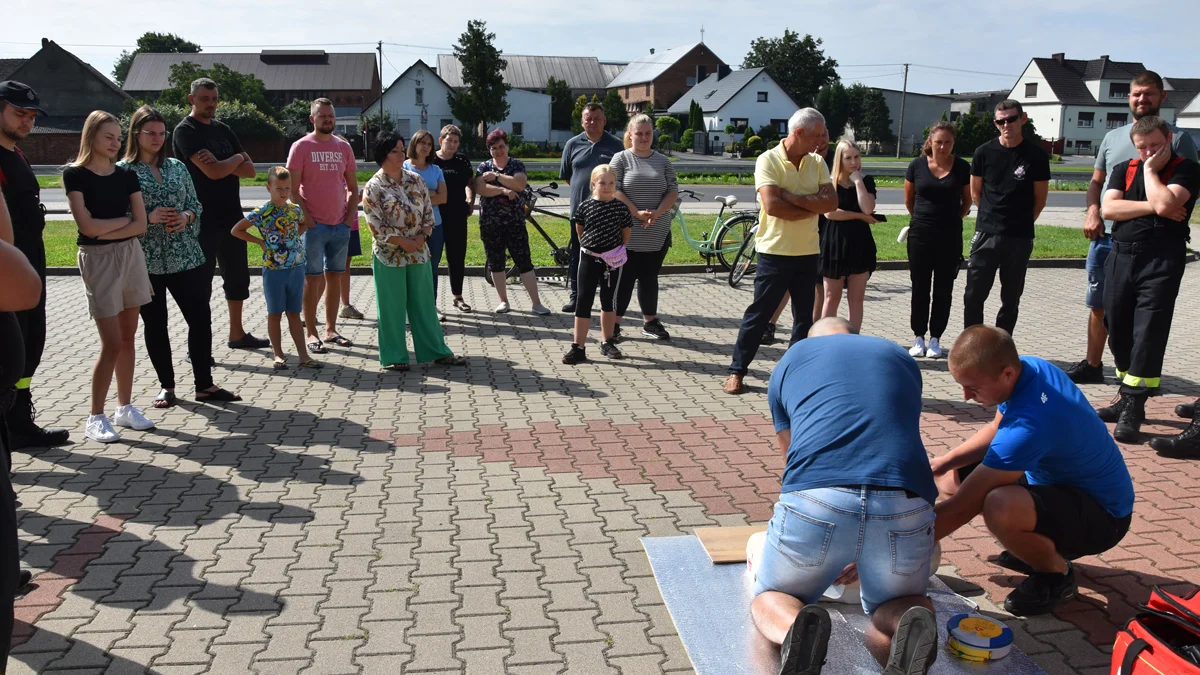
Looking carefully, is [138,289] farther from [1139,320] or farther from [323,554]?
[1139,320]

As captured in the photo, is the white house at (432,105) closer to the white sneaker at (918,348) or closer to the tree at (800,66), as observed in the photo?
the tree at (800,66)

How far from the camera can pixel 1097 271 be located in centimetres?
750

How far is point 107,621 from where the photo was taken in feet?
12.4

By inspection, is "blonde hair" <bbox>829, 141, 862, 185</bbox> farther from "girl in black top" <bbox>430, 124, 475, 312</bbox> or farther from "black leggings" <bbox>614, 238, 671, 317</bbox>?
"girl in black top" <bbox>430, 124, 475, 312</bbox>

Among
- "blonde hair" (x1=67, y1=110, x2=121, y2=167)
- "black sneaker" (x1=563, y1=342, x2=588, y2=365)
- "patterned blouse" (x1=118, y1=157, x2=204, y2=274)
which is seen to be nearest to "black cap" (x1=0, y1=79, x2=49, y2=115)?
"blonde hair" (x1=67, y1=110, x2=121, y2=167)

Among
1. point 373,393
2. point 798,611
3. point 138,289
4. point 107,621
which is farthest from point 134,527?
point 798,611

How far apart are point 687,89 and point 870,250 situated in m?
100

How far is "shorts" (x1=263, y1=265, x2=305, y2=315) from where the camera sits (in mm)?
7773

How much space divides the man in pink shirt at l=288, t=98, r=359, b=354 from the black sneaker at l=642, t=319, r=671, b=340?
9.73 feet

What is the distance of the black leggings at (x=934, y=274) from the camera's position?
8.24 m

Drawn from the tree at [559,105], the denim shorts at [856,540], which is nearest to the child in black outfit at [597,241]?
the denim shorts at [856,540]

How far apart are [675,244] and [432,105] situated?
69.8 m

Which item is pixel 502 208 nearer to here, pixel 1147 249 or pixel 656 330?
pixel 656 330

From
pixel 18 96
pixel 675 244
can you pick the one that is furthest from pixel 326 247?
pixel 675 244
